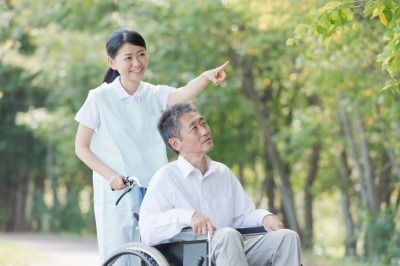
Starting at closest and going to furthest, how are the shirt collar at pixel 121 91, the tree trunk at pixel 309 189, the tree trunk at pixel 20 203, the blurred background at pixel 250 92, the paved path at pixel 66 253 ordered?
the shirt collar at pixel 121 91 → the blurred background at pixel 250 92 → the paved path at pixel 66 253 → the tree trunk at pixel 309 189 → the tree trunk at pixel 20 203

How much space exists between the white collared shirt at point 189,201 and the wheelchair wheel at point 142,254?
0.18 feet

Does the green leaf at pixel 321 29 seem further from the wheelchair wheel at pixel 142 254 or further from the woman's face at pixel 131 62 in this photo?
the wheelchair wheel at pixel 142 254

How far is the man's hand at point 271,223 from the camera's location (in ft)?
14.8

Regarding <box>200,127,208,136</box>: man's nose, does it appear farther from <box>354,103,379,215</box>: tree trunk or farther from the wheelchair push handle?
A: <box>354,103,379,215</box>: tree trunk

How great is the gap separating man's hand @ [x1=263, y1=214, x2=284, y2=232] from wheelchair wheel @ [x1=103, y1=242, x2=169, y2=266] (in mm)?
511

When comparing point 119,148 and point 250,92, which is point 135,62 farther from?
point 250,92

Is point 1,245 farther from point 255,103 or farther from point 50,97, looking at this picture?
point 50,97

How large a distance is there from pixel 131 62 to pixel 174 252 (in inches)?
42.4

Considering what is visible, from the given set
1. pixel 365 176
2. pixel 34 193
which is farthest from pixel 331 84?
pixel 34 193

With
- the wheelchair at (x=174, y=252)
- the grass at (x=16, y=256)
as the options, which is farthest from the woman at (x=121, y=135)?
the grass at (x=16, y=256)

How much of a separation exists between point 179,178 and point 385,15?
171 centimetres

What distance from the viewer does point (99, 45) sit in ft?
59.5

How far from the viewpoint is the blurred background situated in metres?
12.5

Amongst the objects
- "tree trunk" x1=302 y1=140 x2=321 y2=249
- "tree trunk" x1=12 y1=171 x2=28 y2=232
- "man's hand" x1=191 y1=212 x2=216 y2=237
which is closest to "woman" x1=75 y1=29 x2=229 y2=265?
"man's hand" x1=191 y1=212 x2=216 y2=237
